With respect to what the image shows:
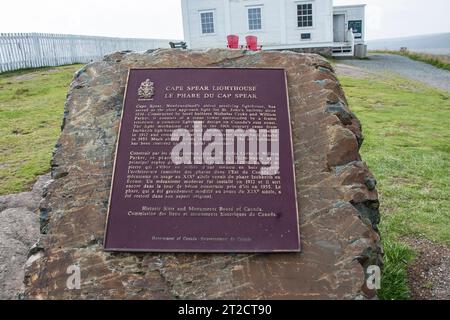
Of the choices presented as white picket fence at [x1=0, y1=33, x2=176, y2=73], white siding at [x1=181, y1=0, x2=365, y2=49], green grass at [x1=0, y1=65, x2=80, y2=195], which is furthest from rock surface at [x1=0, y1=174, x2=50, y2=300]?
white siding at [x1=181, y1=0, x2=365, y2=49]

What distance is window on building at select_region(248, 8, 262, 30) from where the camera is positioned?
23.2 meters

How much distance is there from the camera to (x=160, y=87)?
13.3ft

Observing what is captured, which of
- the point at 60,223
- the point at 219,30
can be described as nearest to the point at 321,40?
the point at 219,30

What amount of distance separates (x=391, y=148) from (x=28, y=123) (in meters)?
7.51

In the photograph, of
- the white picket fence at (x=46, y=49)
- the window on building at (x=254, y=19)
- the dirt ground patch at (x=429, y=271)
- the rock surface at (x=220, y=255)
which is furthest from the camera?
the window on building at (x=254, y=19)

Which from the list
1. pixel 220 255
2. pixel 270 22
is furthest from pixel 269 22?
pixel 220 255

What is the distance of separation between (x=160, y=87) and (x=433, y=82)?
1568 cm

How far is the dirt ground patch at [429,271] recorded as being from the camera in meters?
4.04

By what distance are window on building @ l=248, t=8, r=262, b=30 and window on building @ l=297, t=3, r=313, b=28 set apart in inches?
80.4

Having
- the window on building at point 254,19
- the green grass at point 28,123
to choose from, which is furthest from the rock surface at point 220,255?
the window on building at point 254,19

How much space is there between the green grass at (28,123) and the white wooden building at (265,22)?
8912 millimetres

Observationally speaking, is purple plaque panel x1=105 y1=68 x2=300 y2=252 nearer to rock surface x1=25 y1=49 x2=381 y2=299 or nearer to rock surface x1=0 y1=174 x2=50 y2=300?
rock surface x1=25 y1=49 x2=381 y2=299

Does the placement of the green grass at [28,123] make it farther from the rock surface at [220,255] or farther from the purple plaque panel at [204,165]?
the purple plaque panel at [204,165]
